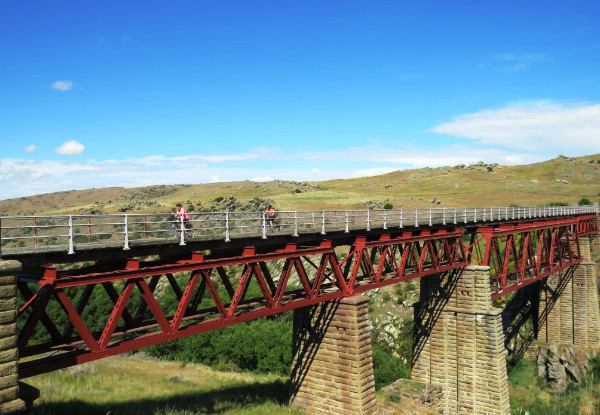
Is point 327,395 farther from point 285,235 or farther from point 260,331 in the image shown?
point 260,331

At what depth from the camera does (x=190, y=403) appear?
65.0ft

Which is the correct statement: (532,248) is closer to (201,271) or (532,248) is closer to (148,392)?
(148,392)

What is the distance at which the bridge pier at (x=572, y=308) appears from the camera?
4084 cm

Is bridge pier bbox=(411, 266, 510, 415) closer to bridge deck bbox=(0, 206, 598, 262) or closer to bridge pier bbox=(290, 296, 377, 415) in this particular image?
bridge deck bbox=(0, 206, 598, 262)

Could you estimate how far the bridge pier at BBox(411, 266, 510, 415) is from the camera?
2523 centimetres

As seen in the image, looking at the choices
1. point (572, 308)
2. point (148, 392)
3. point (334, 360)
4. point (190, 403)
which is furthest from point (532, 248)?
point (148, 392)

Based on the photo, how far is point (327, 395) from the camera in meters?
18.4

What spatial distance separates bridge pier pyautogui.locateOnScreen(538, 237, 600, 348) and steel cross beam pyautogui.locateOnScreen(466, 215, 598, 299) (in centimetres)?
178

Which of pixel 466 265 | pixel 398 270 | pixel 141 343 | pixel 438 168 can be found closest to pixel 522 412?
pixel 466 265

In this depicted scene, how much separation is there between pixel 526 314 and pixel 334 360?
34200 mm

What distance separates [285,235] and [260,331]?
894 inches

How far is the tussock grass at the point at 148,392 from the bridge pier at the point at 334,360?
4.31ft

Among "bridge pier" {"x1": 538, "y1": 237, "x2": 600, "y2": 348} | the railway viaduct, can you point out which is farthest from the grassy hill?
the railway viaduct

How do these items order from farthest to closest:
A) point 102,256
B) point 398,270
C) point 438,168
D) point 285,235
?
1. point 438,168
2. point 398,270
3. point 285,235
4. point 102,256
